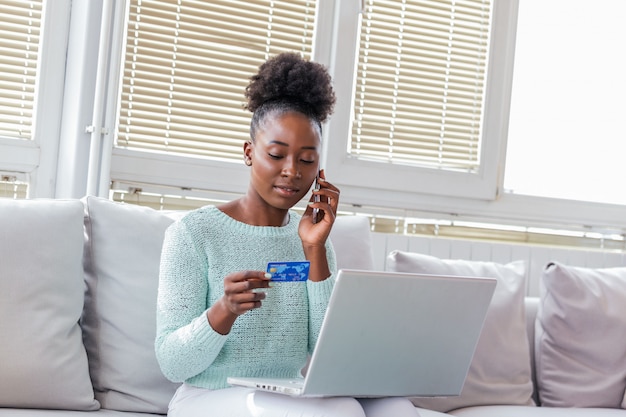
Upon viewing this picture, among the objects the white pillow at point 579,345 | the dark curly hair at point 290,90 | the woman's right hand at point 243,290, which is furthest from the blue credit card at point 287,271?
the white pillow at point 579,345

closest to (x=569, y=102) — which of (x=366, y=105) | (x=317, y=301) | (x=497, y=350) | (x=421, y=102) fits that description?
(x=421, y=102)

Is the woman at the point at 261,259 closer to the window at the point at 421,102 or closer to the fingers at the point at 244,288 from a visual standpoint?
the fingers at the point at 244,288

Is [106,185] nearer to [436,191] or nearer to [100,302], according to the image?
[100,302]

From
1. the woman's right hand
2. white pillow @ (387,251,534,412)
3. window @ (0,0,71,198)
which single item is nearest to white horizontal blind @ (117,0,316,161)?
window @ (0,0,71,198)

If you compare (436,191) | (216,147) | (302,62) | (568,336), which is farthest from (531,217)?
(302,62)

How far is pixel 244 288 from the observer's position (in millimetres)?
1401

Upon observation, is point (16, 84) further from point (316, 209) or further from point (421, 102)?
point (421, 102)

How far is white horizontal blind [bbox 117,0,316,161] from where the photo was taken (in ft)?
8.45

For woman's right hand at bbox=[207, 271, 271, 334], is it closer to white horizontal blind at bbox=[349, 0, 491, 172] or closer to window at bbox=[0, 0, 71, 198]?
window at bbox=[0, 0, 71, 198]

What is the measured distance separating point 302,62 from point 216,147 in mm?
915

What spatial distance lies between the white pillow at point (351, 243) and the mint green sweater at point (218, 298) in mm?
425

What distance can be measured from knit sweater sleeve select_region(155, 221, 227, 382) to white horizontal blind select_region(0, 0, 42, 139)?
1024 millimetres

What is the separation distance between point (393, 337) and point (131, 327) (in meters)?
0.73

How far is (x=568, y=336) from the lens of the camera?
2.41 meters
